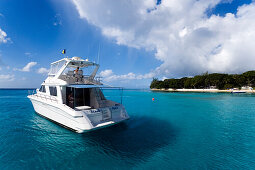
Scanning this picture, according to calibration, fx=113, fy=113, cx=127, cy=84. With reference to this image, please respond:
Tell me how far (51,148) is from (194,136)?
8.98 m

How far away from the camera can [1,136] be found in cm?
754

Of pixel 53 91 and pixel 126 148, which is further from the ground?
pixel 53 91

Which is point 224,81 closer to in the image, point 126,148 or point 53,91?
point 126,148

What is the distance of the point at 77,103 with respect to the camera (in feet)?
31.5

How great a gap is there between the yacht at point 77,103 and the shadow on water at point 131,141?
0.96m

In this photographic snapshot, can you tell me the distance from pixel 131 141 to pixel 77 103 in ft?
18.1

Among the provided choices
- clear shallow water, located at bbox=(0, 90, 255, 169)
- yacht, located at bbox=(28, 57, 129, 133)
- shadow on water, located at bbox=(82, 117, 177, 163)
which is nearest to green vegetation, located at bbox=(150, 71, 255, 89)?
clear shallow water, located at bbox=(0, 90, 255, 169)

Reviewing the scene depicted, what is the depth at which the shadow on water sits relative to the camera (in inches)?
226

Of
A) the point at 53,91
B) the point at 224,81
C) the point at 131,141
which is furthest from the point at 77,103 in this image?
the point at 224,81

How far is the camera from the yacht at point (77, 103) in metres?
7.19

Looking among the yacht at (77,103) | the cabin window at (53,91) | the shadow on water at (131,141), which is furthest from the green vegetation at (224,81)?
the cabin window at (53,91)

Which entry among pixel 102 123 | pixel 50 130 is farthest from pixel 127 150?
pixel 50 130

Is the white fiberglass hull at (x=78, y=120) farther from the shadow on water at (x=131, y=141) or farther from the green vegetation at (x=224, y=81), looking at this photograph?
the green vegetation at (x=224, y=81)

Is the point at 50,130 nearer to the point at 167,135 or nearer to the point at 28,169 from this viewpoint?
the point at 28,169
